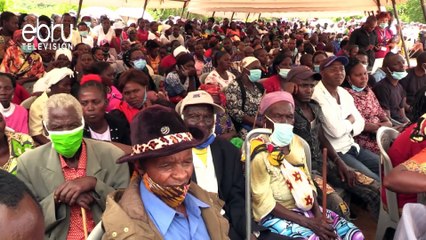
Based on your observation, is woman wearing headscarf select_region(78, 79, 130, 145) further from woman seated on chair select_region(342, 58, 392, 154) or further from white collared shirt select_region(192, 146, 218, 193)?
woman seated on chair select_region(342, 58, 392, 154)

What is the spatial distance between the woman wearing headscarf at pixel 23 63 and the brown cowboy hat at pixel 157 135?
14.9 feet

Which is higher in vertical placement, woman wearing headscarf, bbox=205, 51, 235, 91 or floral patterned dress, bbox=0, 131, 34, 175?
woman wearing headscarf, bbox=205, 51, 235, 91

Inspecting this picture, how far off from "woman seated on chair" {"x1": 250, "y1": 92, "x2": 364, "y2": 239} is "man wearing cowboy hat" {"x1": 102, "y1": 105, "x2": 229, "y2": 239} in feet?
3.08

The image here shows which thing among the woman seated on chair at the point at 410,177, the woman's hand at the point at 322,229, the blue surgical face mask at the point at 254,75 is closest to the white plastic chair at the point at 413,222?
the woman seated on chair at the point at 410,177

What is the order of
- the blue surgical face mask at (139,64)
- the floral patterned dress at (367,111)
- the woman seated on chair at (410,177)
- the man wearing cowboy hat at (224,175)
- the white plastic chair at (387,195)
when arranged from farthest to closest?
the blue surgical face mask at (139,64) → the floral patterned dress at (367,111) → the white plastic chair at (387,195) → the man wearing cowboy hat at (224,175) → the woman seated on chair at (410,177)

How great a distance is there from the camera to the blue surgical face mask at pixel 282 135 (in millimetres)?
3354

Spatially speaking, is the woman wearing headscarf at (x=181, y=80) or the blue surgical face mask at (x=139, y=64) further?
the blue surgical face mask at (x=139, y=64)

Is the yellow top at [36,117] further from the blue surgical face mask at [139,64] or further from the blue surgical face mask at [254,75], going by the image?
the blue surgical face mask at [139,64]

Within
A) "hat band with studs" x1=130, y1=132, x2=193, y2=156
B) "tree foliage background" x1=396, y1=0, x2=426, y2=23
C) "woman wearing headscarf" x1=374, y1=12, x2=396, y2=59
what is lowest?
"hat band with studs" x1=130, y1=132, x2=193, y2=156

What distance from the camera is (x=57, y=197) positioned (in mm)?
2398

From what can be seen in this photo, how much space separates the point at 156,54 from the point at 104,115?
6.37 meters

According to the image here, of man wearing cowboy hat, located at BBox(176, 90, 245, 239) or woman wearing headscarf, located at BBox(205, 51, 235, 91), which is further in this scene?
woman wearing headscarf, located at BBox(205, 51, 235, 91)

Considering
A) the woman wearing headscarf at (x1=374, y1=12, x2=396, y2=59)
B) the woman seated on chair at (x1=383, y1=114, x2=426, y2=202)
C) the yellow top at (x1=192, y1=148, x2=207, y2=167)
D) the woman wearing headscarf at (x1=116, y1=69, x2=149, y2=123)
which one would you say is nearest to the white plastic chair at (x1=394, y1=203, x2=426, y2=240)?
the woman seated on chair at (x1=383, y1=114, x2=426, y2=202)

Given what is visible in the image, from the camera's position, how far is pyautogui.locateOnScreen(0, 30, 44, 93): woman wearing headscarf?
637 centimetres
